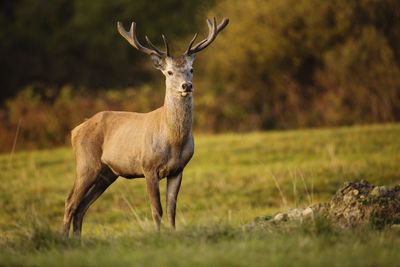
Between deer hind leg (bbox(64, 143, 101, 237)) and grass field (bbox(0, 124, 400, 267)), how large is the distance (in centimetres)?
67

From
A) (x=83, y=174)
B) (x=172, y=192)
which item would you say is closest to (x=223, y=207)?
(x=83, y=174)

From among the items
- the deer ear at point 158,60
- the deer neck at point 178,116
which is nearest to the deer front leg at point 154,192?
the deer neck at point 178,116

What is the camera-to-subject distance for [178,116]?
1013 centimetres

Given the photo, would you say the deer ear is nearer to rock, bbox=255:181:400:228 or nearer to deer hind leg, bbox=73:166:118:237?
deer hind leg, bbox=73:166:118:237

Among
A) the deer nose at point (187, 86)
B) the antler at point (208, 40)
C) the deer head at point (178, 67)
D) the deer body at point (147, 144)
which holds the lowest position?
the deer body at point (147, 144)

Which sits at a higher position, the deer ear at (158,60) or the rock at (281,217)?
the deer ear at (158,60)

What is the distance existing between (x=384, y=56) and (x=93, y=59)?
20.4 m

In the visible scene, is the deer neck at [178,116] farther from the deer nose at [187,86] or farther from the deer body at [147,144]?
the deer nose at [187,86]

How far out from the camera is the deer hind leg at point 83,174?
1093 cm

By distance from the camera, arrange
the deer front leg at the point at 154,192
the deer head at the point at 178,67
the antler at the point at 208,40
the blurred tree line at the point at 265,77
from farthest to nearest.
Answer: the blurred tree line at the point at 265,77 < the antler at the point at 208,40 < the deer head at the point at 178,67 < the deer front leg at the point at 154,192

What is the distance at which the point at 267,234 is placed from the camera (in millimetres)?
8305

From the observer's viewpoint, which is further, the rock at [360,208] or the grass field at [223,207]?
the rock at [360,208]

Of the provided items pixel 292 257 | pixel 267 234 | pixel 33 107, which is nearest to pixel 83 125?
pixel 267 234

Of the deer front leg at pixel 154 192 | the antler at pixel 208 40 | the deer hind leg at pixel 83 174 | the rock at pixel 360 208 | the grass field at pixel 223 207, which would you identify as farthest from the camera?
the deer hind leg at pixel 83 174
